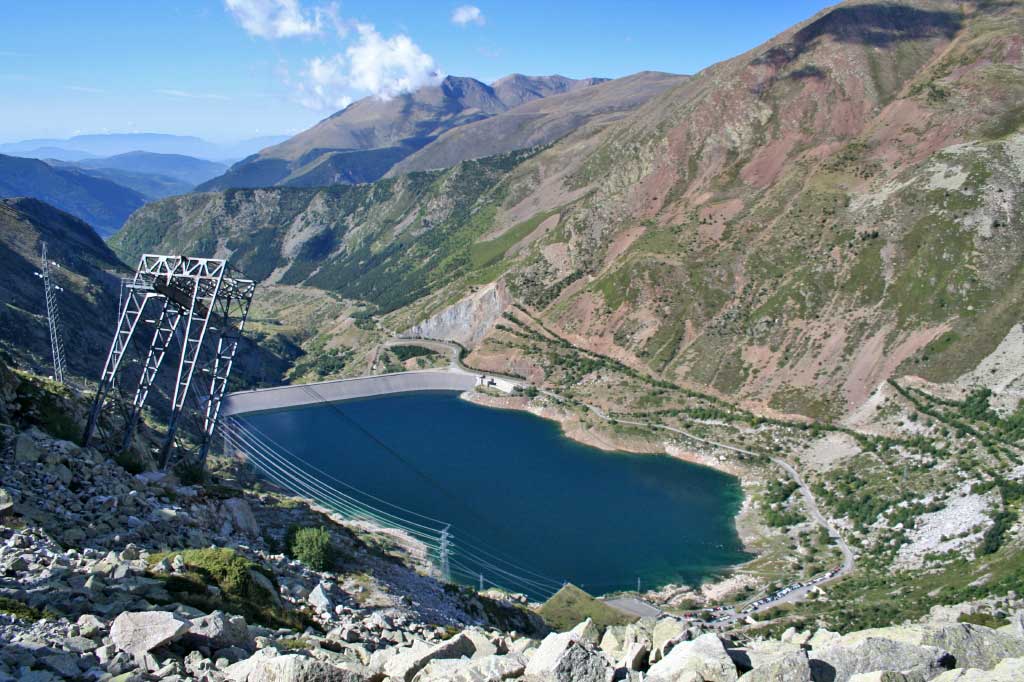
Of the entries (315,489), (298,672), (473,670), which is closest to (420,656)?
(473,670)

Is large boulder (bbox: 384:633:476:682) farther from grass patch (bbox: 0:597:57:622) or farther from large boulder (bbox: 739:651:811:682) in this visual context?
grass patch (bbox: 0:597:57:622)

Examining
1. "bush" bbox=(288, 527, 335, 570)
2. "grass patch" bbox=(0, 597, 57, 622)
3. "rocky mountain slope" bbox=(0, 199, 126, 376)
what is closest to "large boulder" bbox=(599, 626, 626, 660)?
"grass patch" bbox=(0, 597, 57, 622)

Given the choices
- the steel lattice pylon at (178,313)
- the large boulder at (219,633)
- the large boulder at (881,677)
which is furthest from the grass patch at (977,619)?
the steel lattice pylon at (178,313)

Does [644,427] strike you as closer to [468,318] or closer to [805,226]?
Answer: [805,226]

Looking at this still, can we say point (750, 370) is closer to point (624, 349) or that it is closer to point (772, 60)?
point (624, 349)

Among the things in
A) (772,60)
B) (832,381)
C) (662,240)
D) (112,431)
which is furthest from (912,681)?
(772,60)
